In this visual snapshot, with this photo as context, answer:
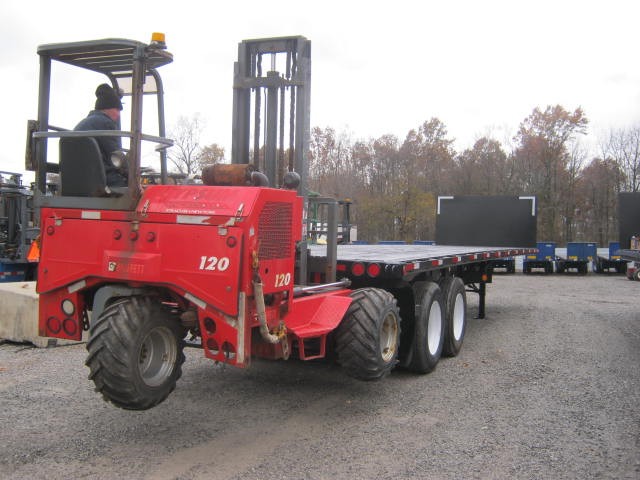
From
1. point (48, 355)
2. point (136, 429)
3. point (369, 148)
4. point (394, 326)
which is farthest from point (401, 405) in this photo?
point (369, 148)

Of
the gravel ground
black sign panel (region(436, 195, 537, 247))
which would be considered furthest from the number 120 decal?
black sign panel (region(436, 195, 537, 247))

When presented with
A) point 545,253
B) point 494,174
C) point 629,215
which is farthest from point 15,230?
point 494,174

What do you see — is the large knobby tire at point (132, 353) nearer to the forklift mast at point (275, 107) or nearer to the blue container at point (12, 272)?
the forklift mast at point (275, 107)

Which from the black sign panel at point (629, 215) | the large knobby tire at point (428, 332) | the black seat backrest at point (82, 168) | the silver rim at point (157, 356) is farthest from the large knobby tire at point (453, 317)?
the black sign panel at point (629, 215)

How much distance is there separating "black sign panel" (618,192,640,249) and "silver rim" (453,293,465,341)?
6041mm

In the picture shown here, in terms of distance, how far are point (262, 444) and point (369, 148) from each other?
152ft

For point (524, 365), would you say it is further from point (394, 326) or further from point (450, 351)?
point (394, 326)

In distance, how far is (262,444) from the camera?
4590mm

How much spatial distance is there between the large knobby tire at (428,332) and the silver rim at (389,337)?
0.97 metres

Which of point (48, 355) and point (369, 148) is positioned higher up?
point (369, 148)

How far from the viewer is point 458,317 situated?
8.17 metres

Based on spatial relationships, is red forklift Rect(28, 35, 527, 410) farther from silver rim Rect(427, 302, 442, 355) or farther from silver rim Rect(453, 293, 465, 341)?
silver rim Rect(453, 293, 465, 341)

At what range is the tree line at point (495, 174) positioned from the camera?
4475 cm

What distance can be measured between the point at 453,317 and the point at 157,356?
4622 millimetres
